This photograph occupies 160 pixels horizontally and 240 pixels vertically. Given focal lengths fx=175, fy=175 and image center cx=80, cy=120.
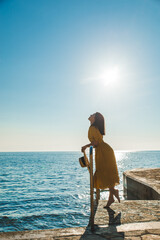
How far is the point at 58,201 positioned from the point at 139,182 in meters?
6.34

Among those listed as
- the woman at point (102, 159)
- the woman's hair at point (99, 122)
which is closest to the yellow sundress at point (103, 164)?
the woman at point (102, 159)

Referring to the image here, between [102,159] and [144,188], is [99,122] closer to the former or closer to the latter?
[102,159]

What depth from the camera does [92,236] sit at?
2744mm

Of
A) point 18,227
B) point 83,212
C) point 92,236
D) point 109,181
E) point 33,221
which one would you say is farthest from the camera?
point 83,212

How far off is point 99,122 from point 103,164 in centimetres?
93

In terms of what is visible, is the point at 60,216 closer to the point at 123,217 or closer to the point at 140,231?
the point at 123,217

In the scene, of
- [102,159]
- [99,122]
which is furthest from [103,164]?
[99,122]

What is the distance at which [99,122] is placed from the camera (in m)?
3.91

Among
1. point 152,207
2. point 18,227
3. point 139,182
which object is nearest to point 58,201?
point 18,227

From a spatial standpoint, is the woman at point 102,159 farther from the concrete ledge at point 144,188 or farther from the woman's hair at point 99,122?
the concrete ledge at point 144,188

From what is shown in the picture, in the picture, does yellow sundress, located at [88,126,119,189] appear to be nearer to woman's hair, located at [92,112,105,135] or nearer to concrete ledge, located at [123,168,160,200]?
woman's hair, located at [92,112,105,135]

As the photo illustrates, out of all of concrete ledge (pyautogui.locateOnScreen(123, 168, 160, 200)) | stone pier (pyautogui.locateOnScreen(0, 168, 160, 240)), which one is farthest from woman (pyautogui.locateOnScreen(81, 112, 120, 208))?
concrete ledge (pyautogui.locateOnScreen(123, 168, 160, 200))

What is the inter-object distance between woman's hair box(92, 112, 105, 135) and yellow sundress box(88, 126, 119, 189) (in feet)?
0.35

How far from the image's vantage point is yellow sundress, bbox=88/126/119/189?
382 centimetres
